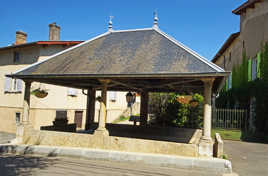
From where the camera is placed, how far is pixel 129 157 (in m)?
7.50

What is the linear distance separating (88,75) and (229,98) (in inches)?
564

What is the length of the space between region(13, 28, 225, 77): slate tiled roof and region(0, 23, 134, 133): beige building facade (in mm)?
6592

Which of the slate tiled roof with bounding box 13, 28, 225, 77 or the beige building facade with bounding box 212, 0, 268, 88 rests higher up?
the beige building facade with bounding box 212, 0, 268, 88

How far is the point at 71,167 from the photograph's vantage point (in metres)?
6.87

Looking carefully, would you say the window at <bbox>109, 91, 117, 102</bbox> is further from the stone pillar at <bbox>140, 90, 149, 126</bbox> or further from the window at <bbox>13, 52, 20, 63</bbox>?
the stone pillar at <bbox>140, 90, 149, 126</bbox>

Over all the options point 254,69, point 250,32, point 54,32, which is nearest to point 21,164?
point 54,32

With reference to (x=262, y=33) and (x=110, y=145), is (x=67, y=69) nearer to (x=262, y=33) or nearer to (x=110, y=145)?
(x=110, y=145)

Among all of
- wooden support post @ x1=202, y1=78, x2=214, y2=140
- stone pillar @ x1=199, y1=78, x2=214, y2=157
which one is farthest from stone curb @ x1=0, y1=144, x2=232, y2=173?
wooden support post @ x1=202, y1=78, x2=214, y2=140

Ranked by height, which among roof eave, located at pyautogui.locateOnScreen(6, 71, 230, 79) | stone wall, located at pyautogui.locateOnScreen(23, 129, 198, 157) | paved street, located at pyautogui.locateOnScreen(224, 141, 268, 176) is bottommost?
paved street, located at pyautogui.locateOnScreen(224, 141, 268, 176)

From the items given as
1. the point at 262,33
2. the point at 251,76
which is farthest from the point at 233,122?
the point at 262,33

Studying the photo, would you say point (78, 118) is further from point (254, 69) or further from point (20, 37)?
point (254, 69)

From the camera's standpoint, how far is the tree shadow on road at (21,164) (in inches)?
246

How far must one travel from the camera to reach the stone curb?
22.1 feet

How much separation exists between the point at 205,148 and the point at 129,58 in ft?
13.3
